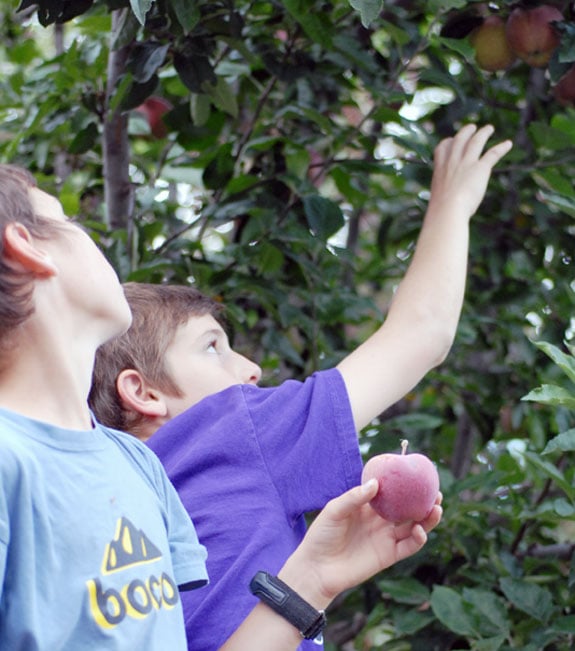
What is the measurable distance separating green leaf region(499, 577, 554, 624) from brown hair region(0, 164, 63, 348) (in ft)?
3.72

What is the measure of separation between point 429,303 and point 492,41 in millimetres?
688

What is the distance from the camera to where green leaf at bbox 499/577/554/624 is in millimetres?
1878

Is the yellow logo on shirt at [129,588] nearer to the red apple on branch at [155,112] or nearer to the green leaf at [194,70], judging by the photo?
the green leaf at [194,70]

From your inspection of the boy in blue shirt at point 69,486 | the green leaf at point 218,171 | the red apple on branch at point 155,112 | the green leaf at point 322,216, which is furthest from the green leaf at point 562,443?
the red apple on branch at point 155,112

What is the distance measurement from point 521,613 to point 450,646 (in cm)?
16

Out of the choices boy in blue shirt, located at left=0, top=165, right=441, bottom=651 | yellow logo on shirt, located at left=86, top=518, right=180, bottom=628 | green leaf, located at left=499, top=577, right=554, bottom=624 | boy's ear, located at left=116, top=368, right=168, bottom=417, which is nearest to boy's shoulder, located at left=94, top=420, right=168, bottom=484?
boy in blue shirt, located at left=0, top=165, right=441, bottom=651

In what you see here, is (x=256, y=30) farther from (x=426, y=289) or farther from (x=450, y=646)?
(x=450, y=646)

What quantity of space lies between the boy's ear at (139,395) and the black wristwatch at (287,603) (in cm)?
31

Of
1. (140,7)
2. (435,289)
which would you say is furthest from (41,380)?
(435,289)

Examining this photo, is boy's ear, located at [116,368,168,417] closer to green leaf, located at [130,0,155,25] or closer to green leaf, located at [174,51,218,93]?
green leaf, located at [130,0,155,25]

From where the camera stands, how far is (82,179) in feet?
9.41

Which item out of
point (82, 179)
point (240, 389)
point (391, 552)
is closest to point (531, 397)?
point (391, 552)

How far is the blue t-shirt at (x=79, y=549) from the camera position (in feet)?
3.10

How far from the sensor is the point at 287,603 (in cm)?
124
